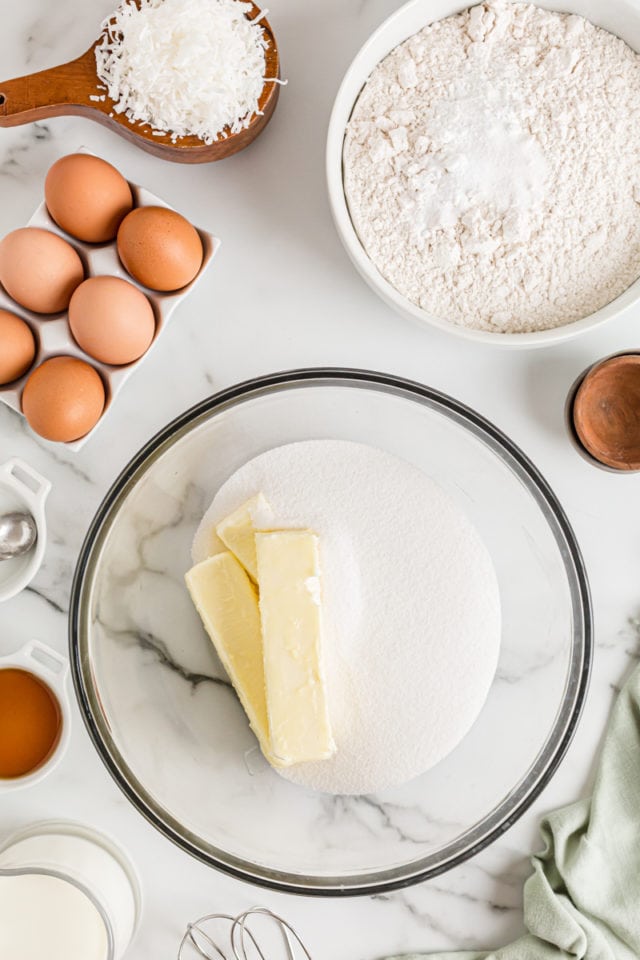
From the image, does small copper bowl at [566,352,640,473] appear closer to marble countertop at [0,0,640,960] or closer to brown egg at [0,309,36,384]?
marble countertop at [0,0,640,960]

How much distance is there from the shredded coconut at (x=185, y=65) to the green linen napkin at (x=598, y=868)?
849mm

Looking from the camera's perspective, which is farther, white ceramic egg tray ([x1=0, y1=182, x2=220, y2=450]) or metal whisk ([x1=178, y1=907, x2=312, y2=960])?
metal whisk ([x1=178, y1=907, x2=312, y2=960])

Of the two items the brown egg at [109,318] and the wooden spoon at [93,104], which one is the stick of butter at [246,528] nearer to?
the brown egg at [109,318]

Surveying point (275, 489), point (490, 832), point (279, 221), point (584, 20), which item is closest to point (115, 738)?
point (275, 489)

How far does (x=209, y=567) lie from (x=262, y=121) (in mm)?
536

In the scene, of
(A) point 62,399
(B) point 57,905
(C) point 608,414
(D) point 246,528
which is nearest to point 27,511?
(A) point 62,399

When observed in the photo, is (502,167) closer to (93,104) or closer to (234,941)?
(93,104)

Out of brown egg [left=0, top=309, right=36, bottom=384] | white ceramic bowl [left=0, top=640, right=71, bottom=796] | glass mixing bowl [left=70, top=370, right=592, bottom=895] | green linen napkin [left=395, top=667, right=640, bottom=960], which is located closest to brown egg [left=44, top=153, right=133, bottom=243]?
brown egg [left=0, top=309, right=36, bottom=384]

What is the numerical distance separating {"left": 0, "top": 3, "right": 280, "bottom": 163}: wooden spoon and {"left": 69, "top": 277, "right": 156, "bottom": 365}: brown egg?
18 cm

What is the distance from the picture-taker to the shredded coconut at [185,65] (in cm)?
84

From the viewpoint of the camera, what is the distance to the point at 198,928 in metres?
1.00

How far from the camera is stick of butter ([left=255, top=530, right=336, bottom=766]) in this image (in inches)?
31.6

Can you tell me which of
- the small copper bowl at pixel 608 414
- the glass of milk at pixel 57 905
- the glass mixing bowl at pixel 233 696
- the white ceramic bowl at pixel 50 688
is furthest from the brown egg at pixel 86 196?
the glass of milk at pixel 57 905

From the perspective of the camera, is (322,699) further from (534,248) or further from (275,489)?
(534,248)
